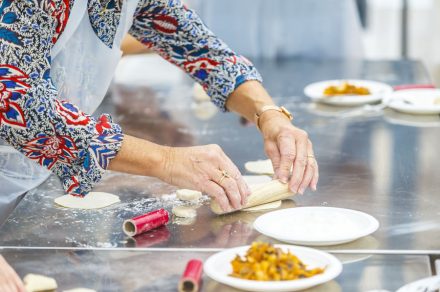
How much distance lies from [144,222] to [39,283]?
1.13ft

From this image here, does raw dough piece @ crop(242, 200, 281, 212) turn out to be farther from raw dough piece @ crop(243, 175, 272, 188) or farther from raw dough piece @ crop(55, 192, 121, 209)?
raw dough piece @ crop(55, 192, 121, 209)

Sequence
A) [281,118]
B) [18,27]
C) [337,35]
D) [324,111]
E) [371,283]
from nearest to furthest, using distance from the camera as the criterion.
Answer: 1. [371,283]
2. [18,27]
3. [281,118]
4. [324,111]
5. [337,35]

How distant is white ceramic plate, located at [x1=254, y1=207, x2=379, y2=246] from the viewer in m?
1.76

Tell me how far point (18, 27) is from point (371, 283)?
0.90 m

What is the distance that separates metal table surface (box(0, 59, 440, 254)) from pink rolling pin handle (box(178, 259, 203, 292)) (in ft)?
0.70

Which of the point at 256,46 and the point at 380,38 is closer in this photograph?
the point at 256,46

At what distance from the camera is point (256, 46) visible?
14.1 ft

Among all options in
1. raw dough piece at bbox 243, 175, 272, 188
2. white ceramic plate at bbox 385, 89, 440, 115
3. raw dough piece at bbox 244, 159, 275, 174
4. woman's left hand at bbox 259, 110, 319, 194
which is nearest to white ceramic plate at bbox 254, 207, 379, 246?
woman's left hand at bbox 259, 110, 319, 194

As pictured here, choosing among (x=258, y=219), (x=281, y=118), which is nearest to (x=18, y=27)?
(x=258, y=219)

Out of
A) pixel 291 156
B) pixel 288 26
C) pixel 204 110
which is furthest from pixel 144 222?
pixel 288 26

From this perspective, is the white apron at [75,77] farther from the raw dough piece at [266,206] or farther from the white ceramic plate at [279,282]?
the white ceramic plate at [279,282]

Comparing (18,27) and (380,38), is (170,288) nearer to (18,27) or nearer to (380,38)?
(18,27)

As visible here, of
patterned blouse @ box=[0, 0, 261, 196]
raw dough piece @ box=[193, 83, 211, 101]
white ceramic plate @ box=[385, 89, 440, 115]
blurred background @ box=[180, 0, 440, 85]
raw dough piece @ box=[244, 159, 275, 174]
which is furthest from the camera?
blurred background @ box=[180, 0, 440, 85]

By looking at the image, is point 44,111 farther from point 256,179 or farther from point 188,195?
point 256,179
